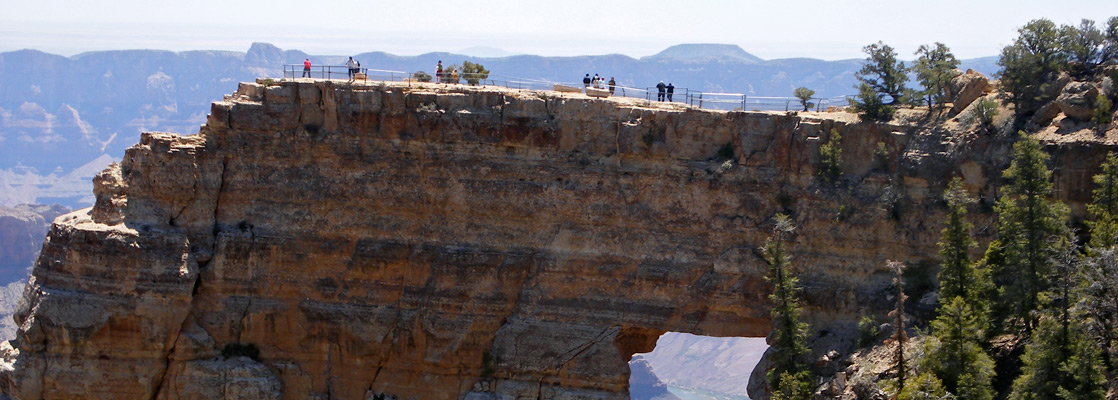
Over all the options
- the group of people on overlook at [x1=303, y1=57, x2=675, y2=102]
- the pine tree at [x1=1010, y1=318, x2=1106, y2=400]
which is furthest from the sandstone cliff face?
the pine tree at [x1=1010, y1=318, x2=1106, y2=400]

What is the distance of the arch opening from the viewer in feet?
433

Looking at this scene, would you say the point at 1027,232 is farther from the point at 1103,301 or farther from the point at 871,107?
the point at 871,107

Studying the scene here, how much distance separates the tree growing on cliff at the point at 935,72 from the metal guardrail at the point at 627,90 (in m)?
3.11

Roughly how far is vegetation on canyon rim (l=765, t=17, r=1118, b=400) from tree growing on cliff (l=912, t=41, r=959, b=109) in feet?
0.18

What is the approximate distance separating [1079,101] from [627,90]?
55.9ft

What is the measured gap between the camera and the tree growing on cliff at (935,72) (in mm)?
43062

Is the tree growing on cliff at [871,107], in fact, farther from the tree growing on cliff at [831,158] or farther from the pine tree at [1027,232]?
the pine tree at [1027,232]

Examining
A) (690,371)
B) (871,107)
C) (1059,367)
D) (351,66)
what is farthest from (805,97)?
(690,371)

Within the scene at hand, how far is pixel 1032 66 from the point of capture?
4100 cm

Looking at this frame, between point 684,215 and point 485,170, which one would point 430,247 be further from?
point 684,215

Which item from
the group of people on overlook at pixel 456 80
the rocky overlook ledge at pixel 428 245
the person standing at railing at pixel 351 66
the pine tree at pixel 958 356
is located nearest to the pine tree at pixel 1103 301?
the pine tree at pixel 958 356

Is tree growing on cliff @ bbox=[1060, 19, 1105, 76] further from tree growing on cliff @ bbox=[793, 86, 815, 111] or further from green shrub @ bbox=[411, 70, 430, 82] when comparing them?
green shrub @ bbox=[411, 70, 430, 82]

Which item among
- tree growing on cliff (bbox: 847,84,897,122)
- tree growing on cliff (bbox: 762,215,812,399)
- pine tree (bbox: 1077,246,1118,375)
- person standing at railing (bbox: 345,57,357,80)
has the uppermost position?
person standing at railing (bbox: 345,57,357,80)

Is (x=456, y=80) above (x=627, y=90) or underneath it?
above
